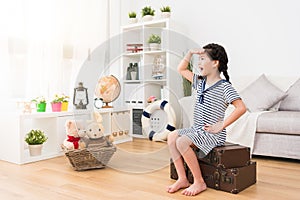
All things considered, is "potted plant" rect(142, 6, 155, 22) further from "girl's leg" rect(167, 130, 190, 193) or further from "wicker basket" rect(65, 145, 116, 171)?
"girl's leg" rect(167, 130, 190, 193)

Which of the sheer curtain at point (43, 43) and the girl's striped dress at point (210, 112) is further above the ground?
the sheer curtain at point (43, 43)

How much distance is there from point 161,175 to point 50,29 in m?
1.78

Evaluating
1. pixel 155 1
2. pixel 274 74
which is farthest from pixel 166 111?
pixel 155 1

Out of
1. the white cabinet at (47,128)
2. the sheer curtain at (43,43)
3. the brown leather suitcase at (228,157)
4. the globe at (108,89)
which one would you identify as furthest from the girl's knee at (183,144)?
the sheer curtain at (43,43)

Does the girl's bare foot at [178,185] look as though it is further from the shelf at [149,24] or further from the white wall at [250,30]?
the shelf at [149,24]

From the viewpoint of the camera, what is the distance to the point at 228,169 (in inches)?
67.0

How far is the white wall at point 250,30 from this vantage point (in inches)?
123

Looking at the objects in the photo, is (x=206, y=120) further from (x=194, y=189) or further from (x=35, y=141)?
(x=35, y=141)

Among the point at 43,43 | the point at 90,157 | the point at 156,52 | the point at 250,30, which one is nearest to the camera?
the point at 90,157

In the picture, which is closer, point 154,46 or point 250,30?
point 250,30

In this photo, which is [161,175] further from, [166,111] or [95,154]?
[166,111]

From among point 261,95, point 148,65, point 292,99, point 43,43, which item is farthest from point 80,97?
point 292,99

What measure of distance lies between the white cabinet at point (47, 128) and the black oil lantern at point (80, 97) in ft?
0.25

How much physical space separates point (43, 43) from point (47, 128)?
809 mm
